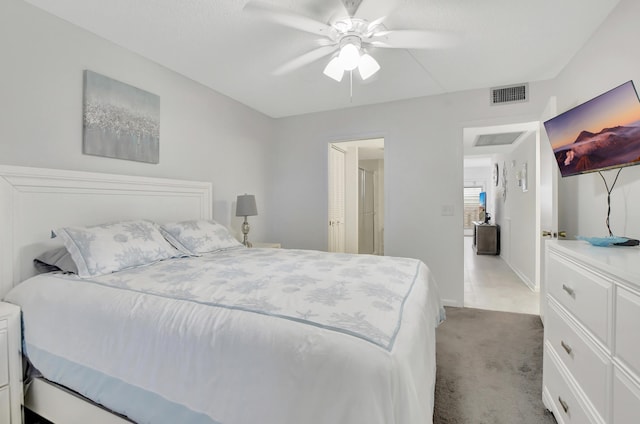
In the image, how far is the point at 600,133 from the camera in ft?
5.72

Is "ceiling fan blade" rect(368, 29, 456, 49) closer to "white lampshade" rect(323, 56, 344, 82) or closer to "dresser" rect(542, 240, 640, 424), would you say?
"white lampshade" rect(323, 56, 344, 82)

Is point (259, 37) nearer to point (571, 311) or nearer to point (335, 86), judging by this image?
point (335, 86)

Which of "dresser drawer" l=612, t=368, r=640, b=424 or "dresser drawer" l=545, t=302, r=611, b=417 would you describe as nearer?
"dresser drawer" l=612, t=368, r=640, b=424

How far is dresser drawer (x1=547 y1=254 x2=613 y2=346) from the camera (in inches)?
42.2

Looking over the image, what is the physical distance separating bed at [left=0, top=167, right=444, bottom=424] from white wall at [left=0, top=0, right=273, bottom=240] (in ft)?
0.72

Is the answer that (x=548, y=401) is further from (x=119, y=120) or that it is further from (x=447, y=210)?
(x=119, y=120)

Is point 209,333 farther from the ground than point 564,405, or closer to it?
farther from the ground

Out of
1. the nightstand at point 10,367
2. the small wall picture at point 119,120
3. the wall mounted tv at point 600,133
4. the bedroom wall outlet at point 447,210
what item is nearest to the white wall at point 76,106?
the small wall picture at point 119,120

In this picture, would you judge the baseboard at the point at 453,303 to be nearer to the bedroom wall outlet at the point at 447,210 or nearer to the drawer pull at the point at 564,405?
the bedroom wall outlet at the point at 447,210

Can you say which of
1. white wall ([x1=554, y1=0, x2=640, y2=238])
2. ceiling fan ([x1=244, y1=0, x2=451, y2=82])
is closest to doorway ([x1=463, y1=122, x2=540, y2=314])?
white wall ([x1=554, y1=0, x2=640, y2=238])

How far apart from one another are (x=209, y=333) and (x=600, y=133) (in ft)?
7.75

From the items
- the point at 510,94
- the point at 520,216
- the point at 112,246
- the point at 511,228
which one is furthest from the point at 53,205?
the point at 511,228

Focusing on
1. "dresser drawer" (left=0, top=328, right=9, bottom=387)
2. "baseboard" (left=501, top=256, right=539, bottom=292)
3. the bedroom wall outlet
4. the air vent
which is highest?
the air vent

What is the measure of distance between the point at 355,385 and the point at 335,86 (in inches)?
123
